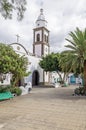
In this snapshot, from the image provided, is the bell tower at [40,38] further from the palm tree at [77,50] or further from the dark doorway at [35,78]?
the palm tree at [77,50]

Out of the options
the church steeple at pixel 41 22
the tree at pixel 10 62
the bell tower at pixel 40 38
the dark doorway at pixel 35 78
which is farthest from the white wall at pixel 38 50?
the tree at pixel 10 62

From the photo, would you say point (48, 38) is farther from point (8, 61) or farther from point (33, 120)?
point (33, 120)

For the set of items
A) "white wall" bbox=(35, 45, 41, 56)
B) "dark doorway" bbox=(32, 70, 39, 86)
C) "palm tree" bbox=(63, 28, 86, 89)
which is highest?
"white wall" bbox=(35, 45, 41, 56)

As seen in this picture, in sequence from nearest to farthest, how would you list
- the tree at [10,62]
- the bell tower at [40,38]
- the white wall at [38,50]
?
the tree at [10,62] < the bell tower at [40,38] < the white wall at [38,50]

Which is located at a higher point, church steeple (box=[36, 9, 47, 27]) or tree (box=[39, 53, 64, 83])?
church steeple (box=[36, 9, 47, 27])

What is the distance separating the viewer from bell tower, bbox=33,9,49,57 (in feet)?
166

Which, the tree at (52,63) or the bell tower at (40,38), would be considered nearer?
the tree at (52,63)

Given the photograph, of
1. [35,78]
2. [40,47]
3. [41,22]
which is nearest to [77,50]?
[35,78]

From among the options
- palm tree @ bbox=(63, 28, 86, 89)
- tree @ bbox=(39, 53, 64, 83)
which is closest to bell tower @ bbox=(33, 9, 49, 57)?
tree @ bbox=(39, 53, 64, 83)

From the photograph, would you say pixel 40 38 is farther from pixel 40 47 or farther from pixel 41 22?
pixel 41 22

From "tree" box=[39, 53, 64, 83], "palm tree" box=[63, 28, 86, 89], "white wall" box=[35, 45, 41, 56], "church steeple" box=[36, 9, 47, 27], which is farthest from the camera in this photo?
"church steeple" box=[36, 9, 47, 27]

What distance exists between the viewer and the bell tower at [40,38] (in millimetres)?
50594

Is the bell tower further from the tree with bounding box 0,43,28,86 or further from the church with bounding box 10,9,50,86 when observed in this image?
the tree with bounding box 0,43,28,86

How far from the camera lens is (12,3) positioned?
24.2ft
